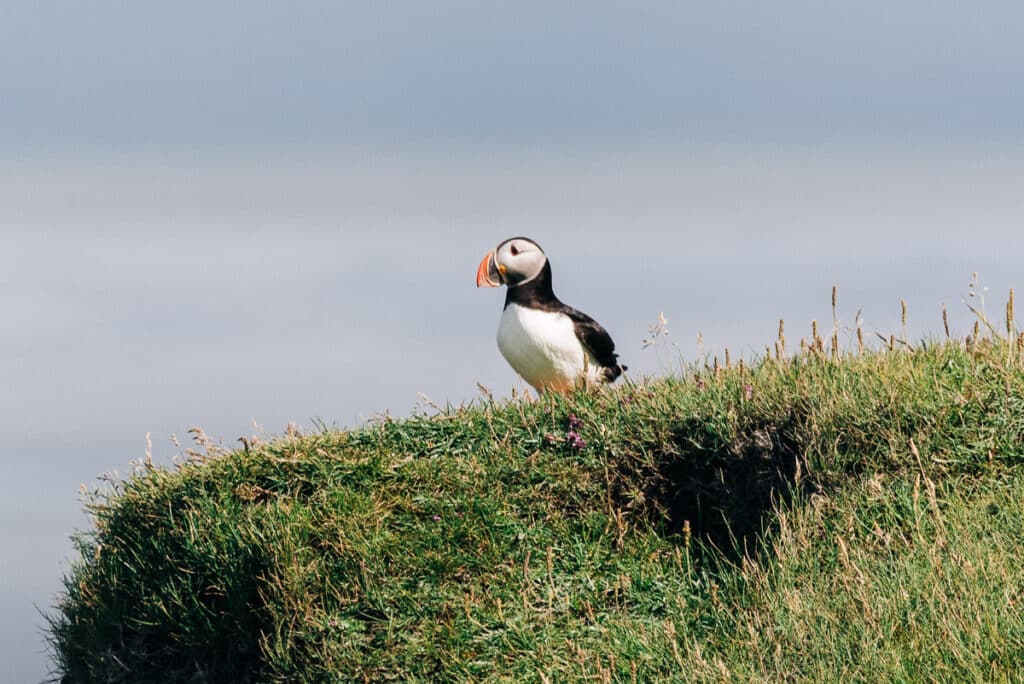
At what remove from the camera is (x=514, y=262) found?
35.8ft

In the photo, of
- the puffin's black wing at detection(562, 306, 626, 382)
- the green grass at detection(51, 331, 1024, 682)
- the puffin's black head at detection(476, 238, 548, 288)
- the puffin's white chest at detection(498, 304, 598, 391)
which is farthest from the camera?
the puffin's black head at detection(476, 238, 548, 288)

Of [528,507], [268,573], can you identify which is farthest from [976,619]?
[268,573]

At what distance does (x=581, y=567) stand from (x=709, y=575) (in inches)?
40.9

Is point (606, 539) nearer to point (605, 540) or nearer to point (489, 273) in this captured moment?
point (605, 540)

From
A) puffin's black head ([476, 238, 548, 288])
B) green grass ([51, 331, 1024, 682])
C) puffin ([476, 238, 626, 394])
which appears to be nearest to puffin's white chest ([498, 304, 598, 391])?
puffin ([476, 238, 626, 394])

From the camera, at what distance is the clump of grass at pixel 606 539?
23.1 feet

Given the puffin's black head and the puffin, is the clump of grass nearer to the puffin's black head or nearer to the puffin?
the puffin

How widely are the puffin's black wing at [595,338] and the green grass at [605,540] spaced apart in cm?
66

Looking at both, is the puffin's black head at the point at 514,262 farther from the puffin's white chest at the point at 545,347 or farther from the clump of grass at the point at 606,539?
the clump of grass at the point at 606,539

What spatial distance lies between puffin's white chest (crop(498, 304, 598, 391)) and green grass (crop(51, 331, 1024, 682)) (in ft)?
1.64

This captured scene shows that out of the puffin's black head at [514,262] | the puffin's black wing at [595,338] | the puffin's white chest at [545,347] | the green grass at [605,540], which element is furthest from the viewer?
the puffin's black head at [514,262]

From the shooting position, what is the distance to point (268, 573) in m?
8.16

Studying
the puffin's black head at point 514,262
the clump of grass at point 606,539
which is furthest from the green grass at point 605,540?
the puffin's black head at point 514,262

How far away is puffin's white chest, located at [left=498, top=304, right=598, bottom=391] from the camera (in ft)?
34.7
